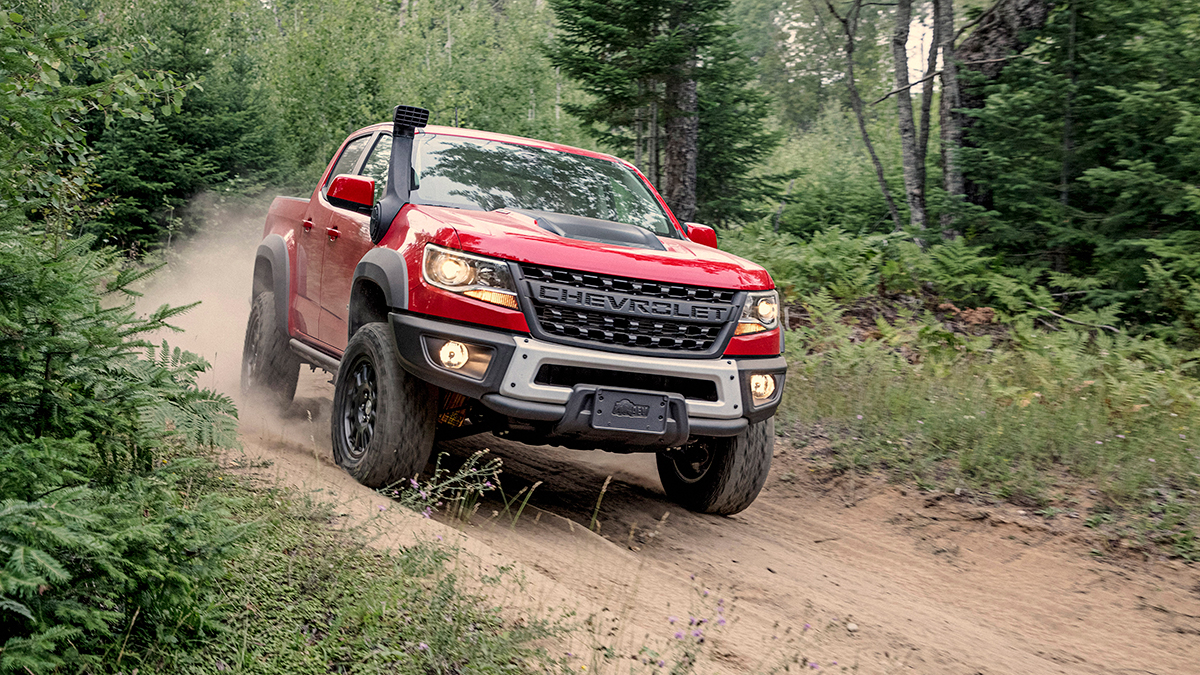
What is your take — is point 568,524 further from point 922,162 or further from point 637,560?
point 922,162

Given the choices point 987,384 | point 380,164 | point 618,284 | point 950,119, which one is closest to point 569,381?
point 618,284

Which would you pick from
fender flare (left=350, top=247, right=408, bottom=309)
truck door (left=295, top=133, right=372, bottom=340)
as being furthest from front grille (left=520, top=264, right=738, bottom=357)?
truck door (left=295, top=133, right=372, bottom=340)

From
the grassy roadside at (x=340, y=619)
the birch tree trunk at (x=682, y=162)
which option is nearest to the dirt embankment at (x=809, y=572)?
the grassy roadside at (x=340, y=619)

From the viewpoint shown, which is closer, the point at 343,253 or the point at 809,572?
the point at 809,572

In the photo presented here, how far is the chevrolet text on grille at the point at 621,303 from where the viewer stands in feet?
13.9

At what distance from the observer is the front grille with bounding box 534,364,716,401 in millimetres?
4277

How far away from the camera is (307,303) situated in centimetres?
632

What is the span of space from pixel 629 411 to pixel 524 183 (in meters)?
1.86

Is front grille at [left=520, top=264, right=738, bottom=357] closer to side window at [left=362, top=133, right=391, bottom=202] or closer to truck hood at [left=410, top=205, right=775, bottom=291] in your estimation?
truck hood at [left=410, top=205, right=775, bottom=291]

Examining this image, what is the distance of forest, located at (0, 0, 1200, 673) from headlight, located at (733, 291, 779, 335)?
2.17 metres

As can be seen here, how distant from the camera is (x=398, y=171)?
532cm

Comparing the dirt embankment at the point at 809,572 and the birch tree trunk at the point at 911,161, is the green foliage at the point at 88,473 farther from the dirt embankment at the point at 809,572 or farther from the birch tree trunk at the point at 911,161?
the birch tree trunk at the point at 911,161

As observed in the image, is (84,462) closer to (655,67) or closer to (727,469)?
(727,469)

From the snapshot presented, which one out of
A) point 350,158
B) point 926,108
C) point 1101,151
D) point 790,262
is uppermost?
point 926,108
